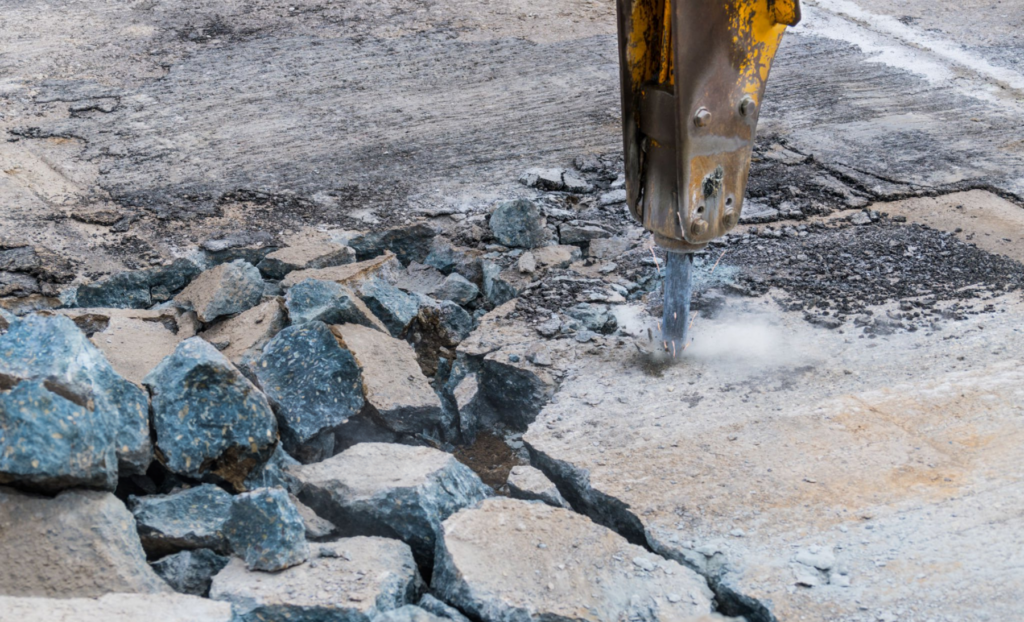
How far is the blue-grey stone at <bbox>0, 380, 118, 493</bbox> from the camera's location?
2521 mm

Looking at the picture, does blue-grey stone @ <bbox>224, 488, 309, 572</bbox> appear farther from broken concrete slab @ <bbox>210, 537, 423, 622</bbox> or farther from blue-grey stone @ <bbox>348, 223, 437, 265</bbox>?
blue-grey stone @ <bbox>348, 223, 437, 265</bbox>

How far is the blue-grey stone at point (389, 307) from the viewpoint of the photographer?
4074 millimetres

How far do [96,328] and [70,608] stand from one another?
194 centimetres

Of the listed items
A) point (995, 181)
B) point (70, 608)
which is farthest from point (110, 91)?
point (995, 181)

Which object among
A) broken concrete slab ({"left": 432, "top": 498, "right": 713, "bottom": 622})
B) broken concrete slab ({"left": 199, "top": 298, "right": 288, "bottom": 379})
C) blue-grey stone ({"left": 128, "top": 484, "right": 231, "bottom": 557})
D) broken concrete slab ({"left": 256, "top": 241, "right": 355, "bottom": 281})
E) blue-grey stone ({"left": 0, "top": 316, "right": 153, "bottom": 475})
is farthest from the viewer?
broken concrete slab ({"left": 256, "top": 241, "right": 355, "bottom": 281})

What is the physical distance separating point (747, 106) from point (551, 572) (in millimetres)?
1684

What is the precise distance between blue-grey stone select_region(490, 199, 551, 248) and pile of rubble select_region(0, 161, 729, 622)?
0.71 meters

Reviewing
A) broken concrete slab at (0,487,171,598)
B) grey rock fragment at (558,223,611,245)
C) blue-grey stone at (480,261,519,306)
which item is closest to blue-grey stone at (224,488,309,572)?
broken concrete slab at (0,487,171,598)

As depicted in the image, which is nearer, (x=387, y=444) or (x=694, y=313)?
(x=387, y=444)

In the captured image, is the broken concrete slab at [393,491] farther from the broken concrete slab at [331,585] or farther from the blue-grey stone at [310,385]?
the blue-grey stone at [310,385]

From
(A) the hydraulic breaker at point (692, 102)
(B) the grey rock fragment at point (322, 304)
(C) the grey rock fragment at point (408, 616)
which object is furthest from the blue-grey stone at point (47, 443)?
(A) the hydraulic breaker at point (692, 102)

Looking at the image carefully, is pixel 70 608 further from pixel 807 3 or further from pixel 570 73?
pixel 807 3

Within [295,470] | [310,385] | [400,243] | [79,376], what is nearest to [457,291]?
[400,243]

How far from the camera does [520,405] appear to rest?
3.71 meters
